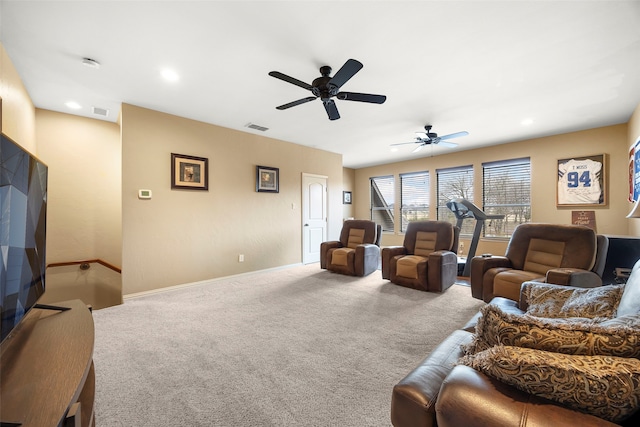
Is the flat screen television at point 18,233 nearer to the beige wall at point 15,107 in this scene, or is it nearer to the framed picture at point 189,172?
the beige wall at point 15,107

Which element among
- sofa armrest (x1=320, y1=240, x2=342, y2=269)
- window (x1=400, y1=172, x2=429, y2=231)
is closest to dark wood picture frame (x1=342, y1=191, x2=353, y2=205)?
window (x1=400, y1=172, x2=429, y2=231)

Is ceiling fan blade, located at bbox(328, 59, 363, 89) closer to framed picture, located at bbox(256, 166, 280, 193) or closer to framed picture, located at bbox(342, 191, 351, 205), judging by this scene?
framed picture, located at bbox(256, 166, 280, 193)

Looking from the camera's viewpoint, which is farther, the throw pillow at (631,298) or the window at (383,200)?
the window at (383,200)

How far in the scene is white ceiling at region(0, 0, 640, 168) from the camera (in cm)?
201

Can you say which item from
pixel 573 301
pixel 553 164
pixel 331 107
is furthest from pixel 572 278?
pixel 553 164

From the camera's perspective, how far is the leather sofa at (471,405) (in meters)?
0.70

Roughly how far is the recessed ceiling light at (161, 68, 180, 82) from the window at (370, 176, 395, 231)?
6014mm

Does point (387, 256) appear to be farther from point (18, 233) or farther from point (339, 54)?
point (18, 233)

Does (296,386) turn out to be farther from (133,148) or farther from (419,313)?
(133,148)

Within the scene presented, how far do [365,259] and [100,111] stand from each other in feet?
14.9

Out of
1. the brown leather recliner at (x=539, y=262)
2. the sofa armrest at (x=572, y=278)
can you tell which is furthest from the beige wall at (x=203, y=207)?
the sofa armrest at (x=572, y=278)

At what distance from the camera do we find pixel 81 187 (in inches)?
156

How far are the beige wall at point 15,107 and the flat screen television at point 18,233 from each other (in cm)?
183

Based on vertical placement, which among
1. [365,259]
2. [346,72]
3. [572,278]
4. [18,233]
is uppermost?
[346,72]
